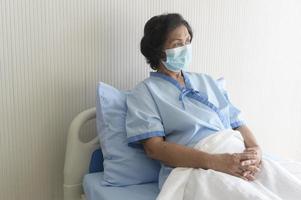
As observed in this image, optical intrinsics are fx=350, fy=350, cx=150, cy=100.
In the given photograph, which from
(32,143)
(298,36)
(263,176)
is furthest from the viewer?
(298,36)

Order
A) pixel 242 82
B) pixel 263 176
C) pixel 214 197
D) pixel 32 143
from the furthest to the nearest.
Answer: pixel 242 82, pixel 32 143, pixel 263 176, pixel 214 197

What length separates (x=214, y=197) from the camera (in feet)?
3.60

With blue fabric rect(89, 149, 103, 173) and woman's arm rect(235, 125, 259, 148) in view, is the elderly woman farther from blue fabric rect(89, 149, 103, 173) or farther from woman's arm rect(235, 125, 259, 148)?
blue fabric rect(89, 149, 103, 173)

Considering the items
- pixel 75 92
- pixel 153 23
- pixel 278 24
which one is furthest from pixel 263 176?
pixel 278 24

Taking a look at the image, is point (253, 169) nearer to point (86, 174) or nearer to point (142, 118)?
point (142, 118)

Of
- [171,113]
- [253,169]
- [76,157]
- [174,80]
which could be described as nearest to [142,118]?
[171,113]

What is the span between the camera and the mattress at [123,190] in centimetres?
130

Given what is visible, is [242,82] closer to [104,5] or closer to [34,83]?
[104,5]

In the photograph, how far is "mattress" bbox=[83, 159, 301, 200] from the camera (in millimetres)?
1297

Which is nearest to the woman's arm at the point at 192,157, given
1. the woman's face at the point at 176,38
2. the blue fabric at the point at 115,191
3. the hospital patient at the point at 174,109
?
the hospital patient at the point at 174,109

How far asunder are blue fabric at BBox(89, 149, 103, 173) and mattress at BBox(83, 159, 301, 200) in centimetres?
6

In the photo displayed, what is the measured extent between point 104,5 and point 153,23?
0.87 ft

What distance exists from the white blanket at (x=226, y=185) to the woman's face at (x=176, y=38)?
0.45 meters

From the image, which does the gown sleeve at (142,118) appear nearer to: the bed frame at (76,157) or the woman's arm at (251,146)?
the bed frame at (76,157)
